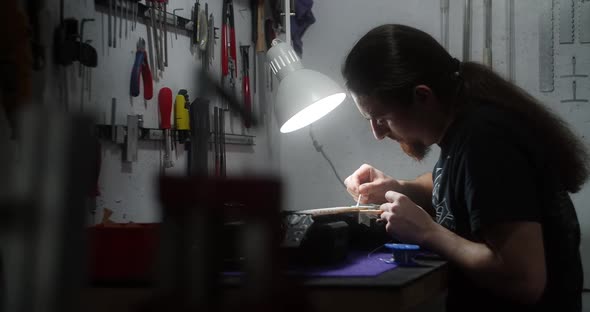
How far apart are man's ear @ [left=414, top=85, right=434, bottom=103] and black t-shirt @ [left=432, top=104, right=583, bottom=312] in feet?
0.24

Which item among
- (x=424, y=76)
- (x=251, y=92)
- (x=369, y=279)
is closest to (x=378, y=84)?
(x=424, y=76)

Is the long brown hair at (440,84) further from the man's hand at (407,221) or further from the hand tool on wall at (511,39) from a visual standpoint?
the hand tool on wall at (511,39)

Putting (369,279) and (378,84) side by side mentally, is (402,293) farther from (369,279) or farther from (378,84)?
(378,84)

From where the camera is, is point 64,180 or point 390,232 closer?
point 64,180

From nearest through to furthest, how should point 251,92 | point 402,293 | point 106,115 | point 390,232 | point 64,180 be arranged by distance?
point 64,180 < point 402,293 < point 390,232 < point 106,115 < point 251,92

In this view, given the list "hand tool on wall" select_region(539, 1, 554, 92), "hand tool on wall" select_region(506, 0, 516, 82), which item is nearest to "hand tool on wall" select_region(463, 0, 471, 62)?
"hand tool on wall" select_region(506, 0, 516, 82)

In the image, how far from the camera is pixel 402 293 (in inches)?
30.4

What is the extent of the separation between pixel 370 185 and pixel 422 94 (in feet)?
1.43

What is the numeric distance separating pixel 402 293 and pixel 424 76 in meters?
0.53

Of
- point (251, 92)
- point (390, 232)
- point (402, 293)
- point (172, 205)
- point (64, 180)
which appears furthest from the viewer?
point (251, 92)

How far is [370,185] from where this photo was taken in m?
1.54

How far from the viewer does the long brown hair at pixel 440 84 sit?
3.65 ft

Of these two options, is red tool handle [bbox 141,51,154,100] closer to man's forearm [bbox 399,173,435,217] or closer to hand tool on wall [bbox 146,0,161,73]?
hand tool on wall [bbox 146,0,161,73]

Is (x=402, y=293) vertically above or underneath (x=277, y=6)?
underneath
